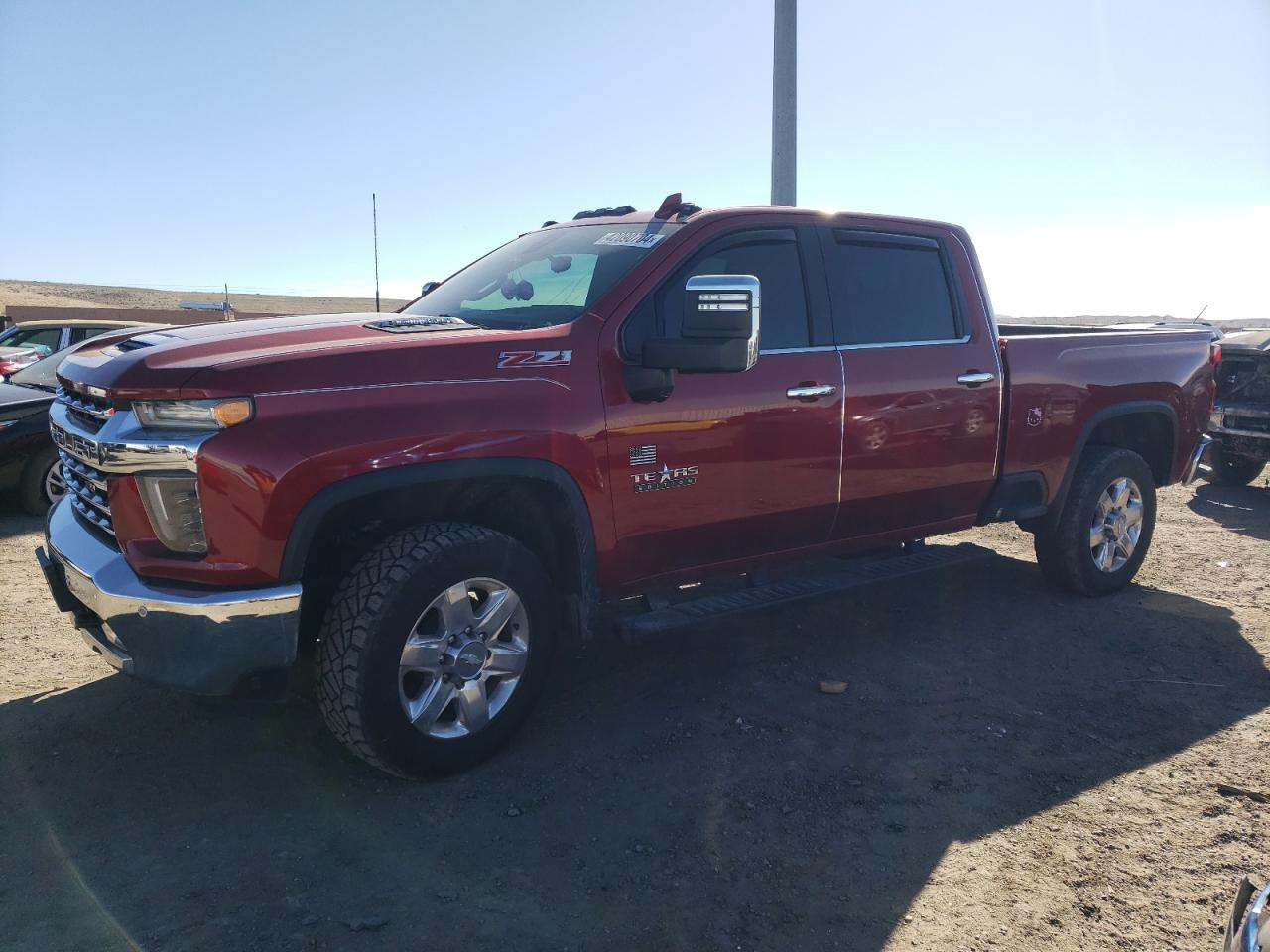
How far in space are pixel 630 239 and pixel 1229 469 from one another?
829 cm

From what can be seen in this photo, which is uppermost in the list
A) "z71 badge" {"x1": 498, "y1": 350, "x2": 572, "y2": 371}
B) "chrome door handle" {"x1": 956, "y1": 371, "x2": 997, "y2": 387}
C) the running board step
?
"z71 badge" {"x1": 498, "y1": 350, "x2": 572, "y2": 371}

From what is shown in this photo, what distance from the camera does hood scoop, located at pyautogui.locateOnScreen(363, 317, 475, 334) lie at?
351 centimetres

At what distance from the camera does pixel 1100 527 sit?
5.64 meters

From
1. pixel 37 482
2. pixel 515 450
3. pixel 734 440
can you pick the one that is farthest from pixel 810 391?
pixel 37 482

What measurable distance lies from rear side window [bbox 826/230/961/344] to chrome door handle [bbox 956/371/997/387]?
23 centimetres

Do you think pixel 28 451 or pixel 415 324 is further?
pixel 28 451

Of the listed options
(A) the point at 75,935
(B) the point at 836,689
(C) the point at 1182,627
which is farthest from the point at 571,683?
(C) the point at 1182,627

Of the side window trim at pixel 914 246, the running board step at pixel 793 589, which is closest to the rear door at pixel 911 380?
the side window trim at pixel 914 246

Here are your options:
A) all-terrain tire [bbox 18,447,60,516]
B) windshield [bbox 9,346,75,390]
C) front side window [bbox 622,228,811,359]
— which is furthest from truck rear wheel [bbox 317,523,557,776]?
windshield [bbox 9,346,75,390]

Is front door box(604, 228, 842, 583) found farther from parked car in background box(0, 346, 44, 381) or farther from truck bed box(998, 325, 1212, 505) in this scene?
parked car in background box(0, 346, 44, 381)

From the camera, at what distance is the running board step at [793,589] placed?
3810 millimetres

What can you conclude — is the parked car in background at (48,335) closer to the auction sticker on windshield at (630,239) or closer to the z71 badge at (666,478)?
the auction sticker on windshield at (630,239)

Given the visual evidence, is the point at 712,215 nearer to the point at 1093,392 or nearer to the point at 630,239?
the point at 630,239

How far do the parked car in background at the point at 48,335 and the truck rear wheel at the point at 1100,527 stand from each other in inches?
436
